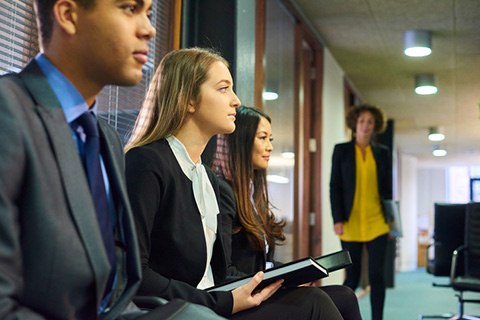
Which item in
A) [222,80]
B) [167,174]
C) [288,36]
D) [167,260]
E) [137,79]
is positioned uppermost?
[288,36]

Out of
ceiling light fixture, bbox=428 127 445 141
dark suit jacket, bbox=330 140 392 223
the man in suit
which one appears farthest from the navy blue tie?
ceiling light fixture, bbox=428 127 445 141

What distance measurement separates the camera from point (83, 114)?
34.1 inches

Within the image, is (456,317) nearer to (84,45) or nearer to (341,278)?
(341,278)

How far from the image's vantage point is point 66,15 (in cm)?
85

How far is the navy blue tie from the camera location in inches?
33.7

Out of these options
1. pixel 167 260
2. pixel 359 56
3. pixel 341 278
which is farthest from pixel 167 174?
pixel 341 278

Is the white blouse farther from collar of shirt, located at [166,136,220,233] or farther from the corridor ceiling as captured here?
the corridor ceiling

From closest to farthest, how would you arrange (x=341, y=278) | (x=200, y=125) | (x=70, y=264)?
(x=70, y=264), (x=200, y=125), (x=341, y=278)

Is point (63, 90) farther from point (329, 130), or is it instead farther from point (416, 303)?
point (416, 303)

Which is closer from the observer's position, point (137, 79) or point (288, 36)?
point (137, 79)

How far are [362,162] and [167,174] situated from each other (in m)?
2.62

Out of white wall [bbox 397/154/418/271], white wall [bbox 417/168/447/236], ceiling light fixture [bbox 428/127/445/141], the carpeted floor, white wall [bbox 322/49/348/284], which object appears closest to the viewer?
the carpeted floor

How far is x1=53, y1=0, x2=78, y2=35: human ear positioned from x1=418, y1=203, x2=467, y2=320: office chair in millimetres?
4051

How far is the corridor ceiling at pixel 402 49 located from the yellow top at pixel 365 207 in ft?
3.83
